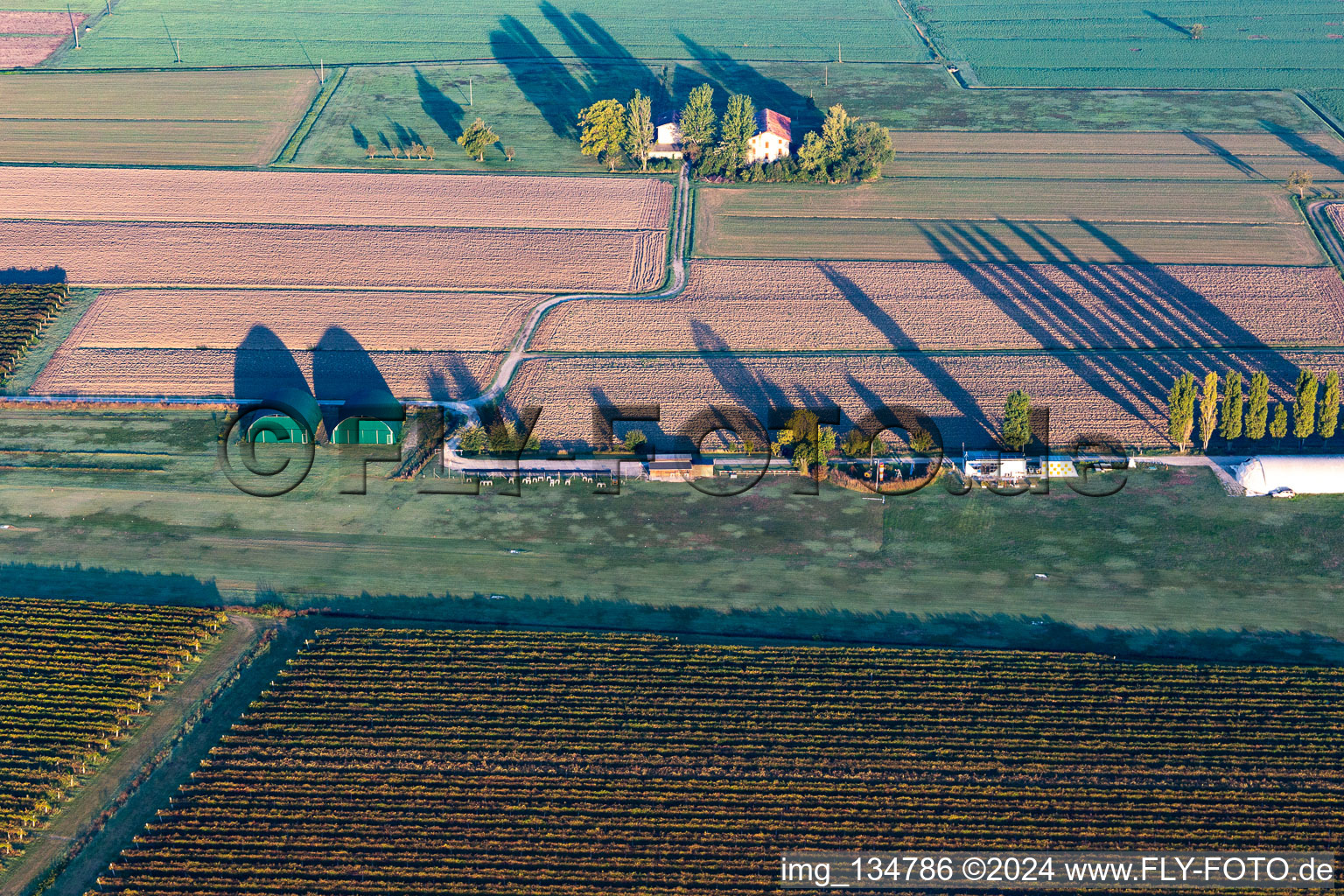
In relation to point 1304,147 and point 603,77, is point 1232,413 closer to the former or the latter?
point 1304,147

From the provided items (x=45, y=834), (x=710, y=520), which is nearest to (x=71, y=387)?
(x=45, y=834)

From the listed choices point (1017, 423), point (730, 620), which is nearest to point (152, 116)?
point (730, 620)

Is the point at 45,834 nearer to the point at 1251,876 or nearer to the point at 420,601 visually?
the point at 420,601

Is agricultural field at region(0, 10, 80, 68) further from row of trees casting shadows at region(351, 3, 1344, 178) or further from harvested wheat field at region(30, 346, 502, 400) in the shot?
harvested wheat field at region(30, 346, 502, 400)

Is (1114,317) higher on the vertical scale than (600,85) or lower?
lower

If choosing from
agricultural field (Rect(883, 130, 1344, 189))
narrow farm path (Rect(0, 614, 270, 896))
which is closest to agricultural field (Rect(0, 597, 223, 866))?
narrow farm path (Rect(0, 614, 270, 896))

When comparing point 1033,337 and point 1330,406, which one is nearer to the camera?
point 1330,406

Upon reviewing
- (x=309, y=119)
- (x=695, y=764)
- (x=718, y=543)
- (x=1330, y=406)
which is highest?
(x=309, y=119)
